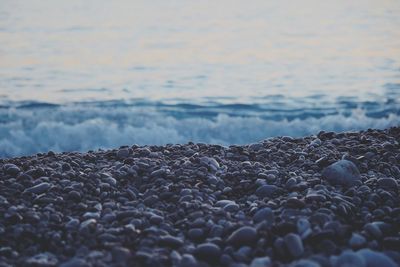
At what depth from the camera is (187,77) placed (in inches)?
564

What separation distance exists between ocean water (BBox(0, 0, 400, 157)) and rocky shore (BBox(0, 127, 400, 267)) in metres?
5.47

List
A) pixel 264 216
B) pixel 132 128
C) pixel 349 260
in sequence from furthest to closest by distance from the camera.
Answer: pixel 132 128 → pixel 264 216 → pixel 349 260

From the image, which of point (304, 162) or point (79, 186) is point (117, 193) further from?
point (304, 162)

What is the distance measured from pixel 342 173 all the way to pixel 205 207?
4.13 feet

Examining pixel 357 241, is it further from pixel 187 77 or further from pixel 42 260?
pixel 187 77

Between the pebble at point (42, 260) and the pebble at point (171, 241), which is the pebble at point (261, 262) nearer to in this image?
the pebble at point (171, 241)

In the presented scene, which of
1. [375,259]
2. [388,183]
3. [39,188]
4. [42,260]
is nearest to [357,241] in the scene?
[375,259]

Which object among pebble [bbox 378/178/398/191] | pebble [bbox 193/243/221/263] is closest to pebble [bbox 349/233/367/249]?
pebble [bbox 193/243/221/263]

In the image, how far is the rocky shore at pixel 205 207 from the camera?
3023 mm

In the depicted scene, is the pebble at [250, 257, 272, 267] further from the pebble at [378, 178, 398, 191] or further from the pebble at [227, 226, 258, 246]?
the pebble at [378, 178, 398, 191]

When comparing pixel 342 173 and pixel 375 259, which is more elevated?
pixel 342 173

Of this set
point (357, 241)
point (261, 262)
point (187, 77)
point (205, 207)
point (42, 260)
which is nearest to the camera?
point (261, 262)

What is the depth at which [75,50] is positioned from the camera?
16.5 meters

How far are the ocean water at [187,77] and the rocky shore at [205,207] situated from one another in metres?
5.47
